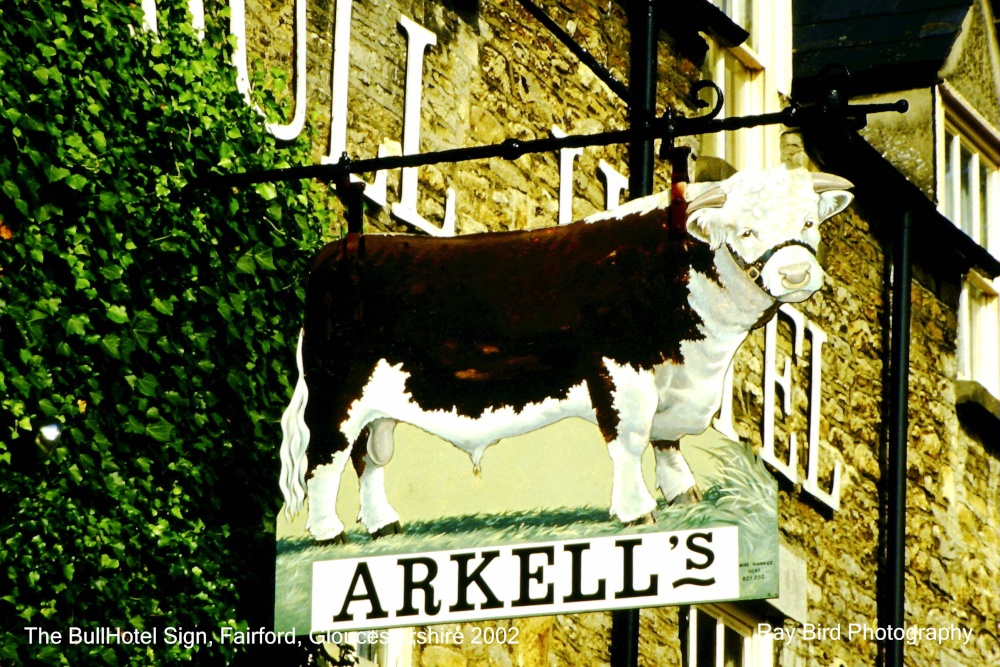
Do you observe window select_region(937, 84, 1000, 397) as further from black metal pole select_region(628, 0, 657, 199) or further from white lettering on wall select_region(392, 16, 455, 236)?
white lettering on wall select_region(392, 16, 455, 236)

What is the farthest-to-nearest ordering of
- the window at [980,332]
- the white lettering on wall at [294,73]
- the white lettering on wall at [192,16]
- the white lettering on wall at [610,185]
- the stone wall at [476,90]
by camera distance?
the window at [980,332]
the white lettering on wall at [610,185]
the stone wall at [476,90]
the white lettering on wall at [294,73]
the white lettering on wall at [192,16]

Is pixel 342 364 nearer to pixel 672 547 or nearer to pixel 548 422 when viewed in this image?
pixel 548 422

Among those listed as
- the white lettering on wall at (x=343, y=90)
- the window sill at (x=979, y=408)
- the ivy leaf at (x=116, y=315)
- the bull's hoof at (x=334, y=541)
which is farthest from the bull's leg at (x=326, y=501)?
the window sill at (x=979, y=408)

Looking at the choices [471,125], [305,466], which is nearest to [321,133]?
[471,125]

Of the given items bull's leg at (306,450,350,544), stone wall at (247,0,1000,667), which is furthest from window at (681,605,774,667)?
bull's leg at (306,450,350,544)

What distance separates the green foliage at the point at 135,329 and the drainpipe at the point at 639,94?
105 inches

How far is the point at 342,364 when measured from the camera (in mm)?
8180

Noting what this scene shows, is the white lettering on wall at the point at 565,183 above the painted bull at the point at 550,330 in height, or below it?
above

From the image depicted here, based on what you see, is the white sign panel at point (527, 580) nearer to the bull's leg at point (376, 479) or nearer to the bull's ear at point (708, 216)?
the bull's leg at point (376, 479)

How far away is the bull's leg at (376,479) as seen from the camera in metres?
7.78

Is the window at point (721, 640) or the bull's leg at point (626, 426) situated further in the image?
the window at point (721, 640)

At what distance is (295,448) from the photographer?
805 cm

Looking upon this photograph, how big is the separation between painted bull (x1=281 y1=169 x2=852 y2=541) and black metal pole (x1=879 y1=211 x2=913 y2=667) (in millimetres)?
5940

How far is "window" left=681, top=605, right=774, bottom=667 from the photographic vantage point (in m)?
11.7
